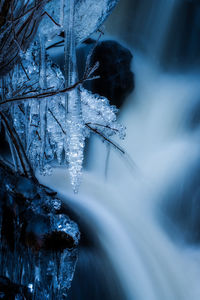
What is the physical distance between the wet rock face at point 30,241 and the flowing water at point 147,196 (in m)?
0.96

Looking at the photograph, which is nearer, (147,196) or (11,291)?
(11,291)

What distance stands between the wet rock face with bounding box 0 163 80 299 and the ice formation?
206mm

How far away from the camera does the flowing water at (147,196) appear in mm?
2727

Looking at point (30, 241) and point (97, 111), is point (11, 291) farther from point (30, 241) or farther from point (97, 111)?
point (97, 111)

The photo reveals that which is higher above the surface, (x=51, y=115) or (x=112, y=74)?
(x=112, y=74)

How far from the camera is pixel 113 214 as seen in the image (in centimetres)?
362

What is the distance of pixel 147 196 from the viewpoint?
3.89 m

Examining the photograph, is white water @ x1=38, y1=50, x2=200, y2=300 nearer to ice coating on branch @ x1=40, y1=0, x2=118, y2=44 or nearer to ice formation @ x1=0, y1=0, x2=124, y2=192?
ice formation @ x1=0, y1=0, x2=124, y2=192

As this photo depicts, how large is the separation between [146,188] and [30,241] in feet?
8.91

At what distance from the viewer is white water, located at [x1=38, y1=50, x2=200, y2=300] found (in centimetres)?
288

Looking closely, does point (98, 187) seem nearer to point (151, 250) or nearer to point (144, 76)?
point (151, 250)

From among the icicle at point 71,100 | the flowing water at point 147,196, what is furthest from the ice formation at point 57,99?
the flowing water at point 147,196

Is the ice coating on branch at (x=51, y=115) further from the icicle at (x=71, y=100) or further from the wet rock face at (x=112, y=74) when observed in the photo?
the wet rock face at (x=112, y=74)

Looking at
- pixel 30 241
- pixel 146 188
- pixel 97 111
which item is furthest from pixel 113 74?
pixel 30 241
